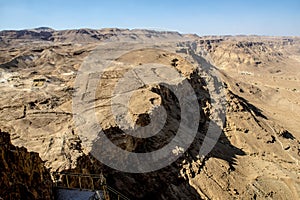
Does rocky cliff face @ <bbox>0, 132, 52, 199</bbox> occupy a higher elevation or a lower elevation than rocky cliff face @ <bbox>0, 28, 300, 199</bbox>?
higher

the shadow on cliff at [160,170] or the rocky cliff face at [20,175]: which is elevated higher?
the rocky cliff face at [20,175]

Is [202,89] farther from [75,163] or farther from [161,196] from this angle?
[75,163]

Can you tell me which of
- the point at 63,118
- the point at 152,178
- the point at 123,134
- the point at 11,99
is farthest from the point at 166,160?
the point at 11,99

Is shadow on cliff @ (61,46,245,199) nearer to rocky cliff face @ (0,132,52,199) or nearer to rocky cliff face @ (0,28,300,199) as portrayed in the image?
rocky cliff face @ (0,28,300,199)

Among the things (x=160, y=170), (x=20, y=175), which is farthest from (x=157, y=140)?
(x=20, y=175)

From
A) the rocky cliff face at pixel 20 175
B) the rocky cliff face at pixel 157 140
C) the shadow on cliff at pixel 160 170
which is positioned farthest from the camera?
the shadow on cliff at pixel 160 170

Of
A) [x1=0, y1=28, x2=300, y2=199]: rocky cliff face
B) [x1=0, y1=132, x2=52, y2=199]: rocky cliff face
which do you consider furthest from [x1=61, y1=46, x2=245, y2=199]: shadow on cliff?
[x1=0, y1=132, x2=52, y2=199]: rocky cliff face

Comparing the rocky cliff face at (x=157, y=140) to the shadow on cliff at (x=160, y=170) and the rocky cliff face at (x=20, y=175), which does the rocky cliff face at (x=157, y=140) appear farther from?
the rocky cliff face at (x=20, y=175)

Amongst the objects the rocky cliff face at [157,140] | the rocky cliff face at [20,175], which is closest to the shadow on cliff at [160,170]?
the rocky cliff face at [157,140]
